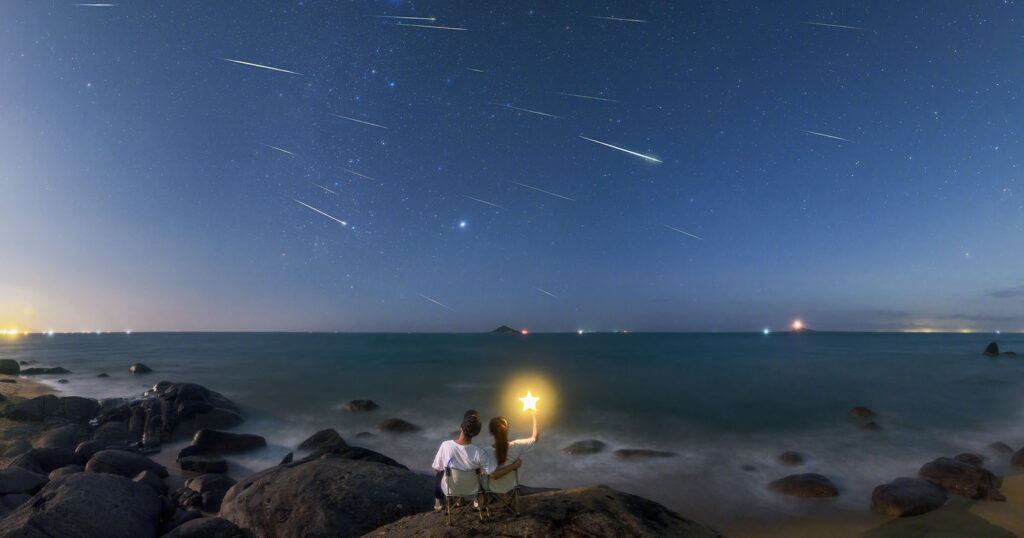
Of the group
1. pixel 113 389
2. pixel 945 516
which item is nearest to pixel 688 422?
pixel 945 516

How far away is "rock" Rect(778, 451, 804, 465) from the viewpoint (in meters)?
16.8

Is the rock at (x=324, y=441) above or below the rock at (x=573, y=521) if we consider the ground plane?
below

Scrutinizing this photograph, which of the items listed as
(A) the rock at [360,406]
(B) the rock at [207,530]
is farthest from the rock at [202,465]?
(A) the rock at [360,406]

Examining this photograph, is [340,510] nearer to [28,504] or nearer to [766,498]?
[28,504]

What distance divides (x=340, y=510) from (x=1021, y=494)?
17.1 meters

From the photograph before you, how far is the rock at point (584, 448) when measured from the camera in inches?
704

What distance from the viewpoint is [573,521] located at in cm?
531

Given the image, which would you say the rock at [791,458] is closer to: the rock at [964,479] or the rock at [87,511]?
the rock at [964,479]

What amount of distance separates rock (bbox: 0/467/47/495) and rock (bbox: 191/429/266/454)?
18.1 feet

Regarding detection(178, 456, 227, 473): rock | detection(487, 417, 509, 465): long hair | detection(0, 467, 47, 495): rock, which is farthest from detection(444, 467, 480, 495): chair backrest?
detection(178, 456, 227, 473): rock

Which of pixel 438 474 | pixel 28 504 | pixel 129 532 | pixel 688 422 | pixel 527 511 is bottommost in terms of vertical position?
pixel 688 422

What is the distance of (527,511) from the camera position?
559cm

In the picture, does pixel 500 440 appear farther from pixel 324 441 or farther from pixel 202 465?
pixel 324 441

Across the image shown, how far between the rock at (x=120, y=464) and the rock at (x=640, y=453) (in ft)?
50.2
